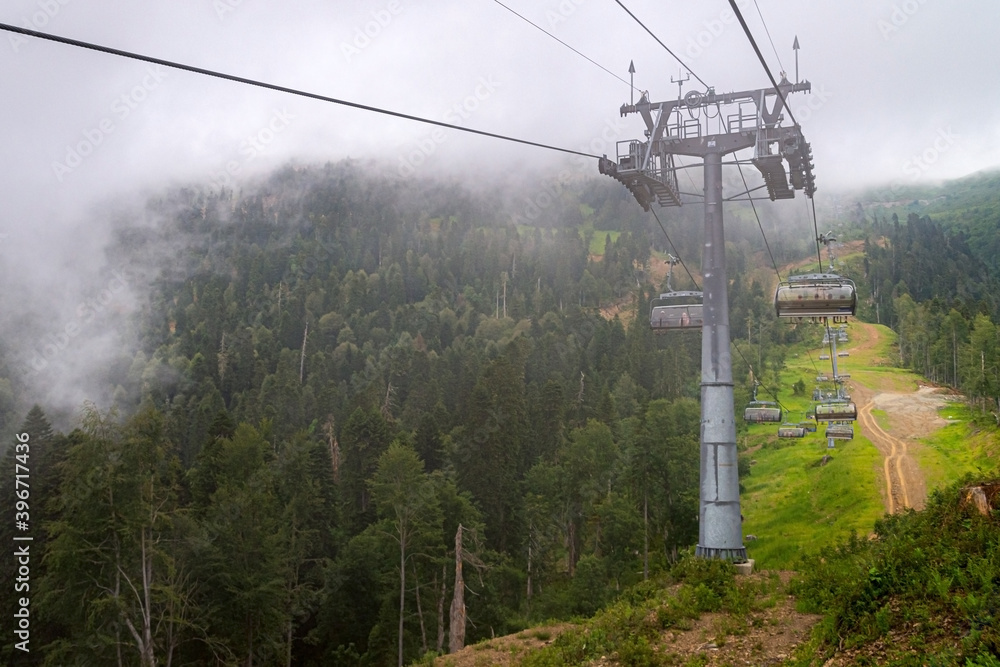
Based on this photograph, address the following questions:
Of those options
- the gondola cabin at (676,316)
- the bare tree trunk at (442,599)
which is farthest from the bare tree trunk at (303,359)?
the gondola cabin at (676,316)

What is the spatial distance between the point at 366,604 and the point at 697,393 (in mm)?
62050

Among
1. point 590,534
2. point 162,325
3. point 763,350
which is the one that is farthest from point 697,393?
point 162,325

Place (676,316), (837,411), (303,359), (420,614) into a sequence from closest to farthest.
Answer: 1. (676,316)
2. (837,411)
3. (420,614)
4. (303,359)

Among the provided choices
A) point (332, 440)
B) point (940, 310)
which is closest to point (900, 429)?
point (332, 440)

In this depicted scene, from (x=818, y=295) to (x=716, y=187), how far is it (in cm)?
404

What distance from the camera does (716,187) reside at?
1886cm

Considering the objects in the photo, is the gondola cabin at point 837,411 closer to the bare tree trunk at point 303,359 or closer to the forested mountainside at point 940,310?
the forested mountainside at point 940,310

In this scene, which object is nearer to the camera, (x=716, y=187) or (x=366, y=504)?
(x=716, y=187)

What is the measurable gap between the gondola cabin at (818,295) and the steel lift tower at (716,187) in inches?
72.0

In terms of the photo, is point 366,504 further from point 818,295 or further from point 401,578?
point 818,295

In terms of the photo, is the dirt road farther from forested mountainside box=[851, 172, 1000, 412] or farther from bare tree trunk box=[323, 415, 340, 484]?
bare tree trunk box=[323, 415, 340, 484]

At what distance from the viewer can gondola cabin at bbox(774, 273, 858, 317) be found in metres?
18.7

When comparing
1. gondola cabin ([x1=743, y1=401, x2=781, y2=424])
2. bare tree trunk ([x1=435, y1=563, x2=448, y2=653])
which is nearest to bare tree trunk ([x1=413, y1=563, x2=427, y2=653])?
bare tree trunk ([x1=435, y1=563, x2=448, y2=653])

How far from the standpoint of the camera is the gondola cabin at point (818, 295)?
18.7 meters
